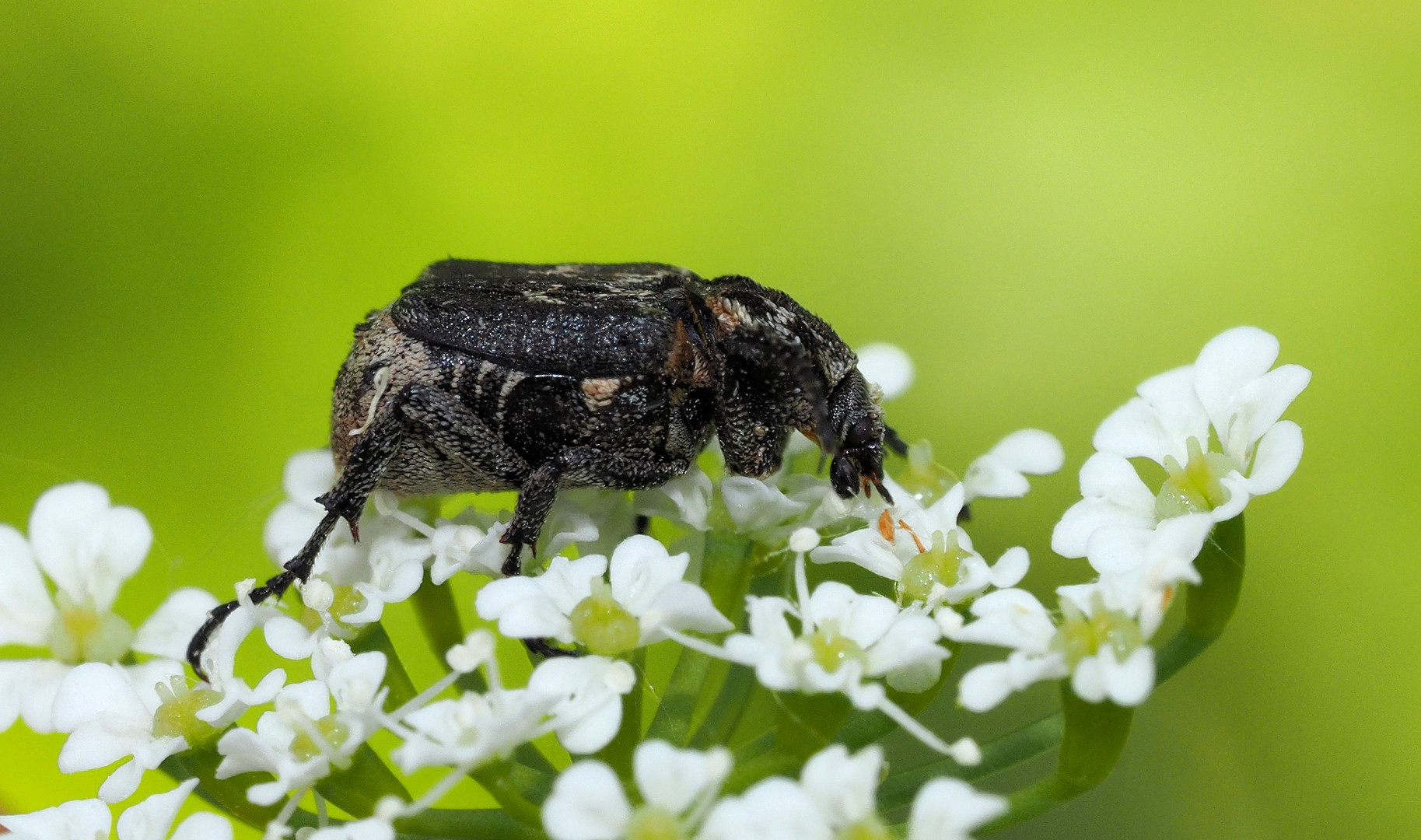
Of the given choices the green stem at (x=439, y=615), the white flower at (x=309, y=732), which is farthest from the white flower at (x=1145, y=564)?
the green stem at (x=439, y=615)

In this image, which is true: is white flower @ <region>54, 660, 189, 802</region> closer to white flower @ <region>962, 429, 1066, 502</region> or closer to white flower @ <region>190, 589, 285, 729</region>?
white flower @ <region>190, 589, 285, 729</region>

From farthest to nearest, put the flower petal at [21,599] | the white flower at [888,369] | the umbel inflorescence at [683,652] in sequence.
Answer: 1. the white flower at [888,369]
2. the flower petal at [21,599]
3. the umbel inflorescence at [683,652]

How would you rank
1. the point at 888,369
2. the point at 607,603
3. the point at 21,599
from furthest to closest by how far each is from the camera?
the point at 888,369, the point at 21,599, the point at 607,603

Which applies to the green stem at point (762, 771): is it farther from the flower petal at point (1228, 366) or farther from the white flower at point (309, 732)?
the flower petal at point (1228, 366)

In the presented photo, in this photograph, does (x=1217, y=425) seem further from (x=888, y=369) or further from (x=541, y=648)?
(x=541, y=648)

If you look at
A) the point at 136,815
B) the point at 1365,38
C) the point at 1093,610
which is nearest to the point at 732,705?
the point at 1093,610

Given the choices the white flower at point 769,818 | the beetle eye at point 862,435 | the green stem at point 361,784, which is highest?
the beetle eye at point 862,435

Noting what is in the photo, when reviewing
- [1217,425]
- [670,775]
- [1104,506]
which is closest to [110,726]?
[670,775]
